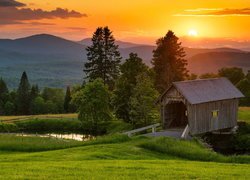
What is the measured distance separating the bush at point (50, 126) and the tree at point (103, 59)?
12.9m

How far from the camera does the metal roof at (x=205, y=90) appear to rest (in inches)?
1902

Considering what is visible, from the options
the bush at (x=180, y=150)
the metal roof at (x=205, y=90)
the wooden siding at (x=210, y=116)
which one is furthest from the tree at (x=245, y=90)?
the bush at (x=180, y=150)

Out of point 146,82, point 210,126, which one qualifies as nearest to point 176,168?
point 210,126

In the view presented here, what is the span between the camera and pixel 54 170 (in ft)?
74.6

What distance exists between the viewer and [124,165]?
2522 cm

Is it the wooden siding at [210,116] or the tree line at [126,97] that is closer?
the wooden siding at [210,116]

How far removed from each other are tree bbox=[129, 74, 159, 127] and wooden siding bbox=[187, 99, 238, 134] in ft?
30.7

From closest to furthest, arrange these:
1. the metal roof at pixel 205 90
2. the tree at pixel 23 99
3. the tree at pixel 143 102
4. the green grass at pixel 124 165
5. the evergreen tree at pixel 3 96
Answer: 1. the green grass at pixel 124 165
2. the metal roof at pixel 205 90
3. the tree at pixel 143 102
4. the tree at pixel 23 99
5. the evergreen tree at pixel 3 96

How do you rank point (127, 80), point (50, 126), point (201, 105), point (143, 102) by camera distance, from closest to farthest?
1. point (201, 105)
2. point (143, 102)
3. point (127, 80)
4. point (50, 126)

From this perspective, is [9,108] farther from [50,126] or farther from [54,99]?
[50,126]

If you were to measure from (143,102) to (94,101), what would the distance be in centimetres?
806

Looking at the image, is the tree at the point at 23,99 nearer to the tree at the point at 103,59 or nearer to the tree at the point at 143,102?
the tree at the point at 103,59

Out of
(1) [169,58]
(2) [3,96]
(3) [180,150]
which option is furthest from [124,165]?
(2) [3,96]

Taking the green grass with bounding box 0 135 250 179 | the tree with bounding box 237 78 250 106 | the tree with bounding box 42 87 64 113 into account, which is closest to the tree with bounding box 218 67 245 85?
the tree with bounding box 237 78 250 106
